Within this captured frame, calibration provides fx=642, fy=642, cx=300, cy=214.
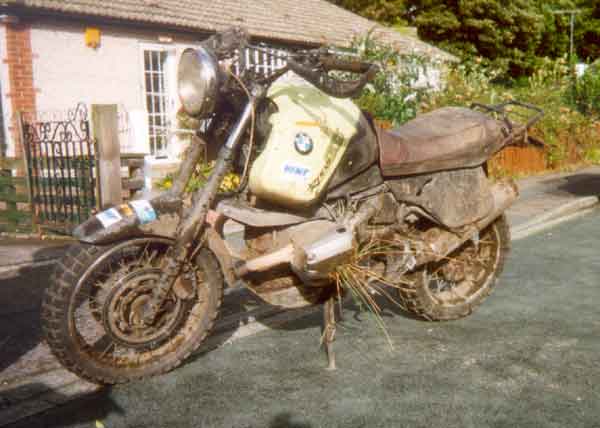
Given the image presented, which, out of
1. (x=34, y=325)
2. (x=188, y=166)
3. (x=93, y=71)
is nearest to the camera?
(x=188, y=166)

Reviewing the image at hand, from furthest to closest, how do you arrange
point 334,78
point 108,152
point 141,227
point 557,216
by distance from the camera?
point 557,216 < point 108,152 < point 141,227 < point 334,78

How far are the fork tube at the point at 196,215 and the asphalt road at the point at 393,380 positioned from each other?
21.2 inches

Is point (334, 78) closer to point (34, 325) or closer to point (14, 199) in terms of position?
point (34, 325)

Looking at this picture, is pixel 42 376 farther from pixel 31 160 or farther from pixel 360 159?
pixel 31 160

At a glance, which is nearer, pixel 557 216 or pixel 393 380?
pixel 393 380

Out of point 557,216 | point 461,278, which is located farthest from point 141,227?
point 557,216

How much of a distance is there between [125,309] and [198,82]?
123cm

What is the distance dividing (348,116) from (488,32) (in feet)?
99.0

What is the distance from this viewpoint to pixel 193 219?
3361mm

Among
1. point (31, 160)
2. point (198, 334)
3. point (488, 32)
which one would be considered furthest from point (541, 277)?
point (488, 32)

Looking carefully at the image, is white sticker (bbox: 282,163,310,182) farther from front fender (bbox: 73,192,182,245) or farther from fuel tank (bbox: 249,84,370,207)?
front fender (bbox: 73,192,182,245)

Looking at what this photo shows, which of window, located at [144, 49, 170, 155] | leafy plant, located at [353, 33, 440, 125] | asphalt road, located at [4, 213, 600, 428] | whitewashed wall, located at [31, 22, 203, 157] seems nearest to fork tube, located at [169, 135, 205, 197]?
asphalt road, located at [4, 213, 600, 428]

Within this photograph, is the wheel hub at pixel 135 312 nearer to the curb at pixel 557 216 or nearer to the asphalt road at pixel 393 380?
the asphalt road at pixel 393 380

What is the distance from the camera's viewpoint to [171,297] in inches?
135
